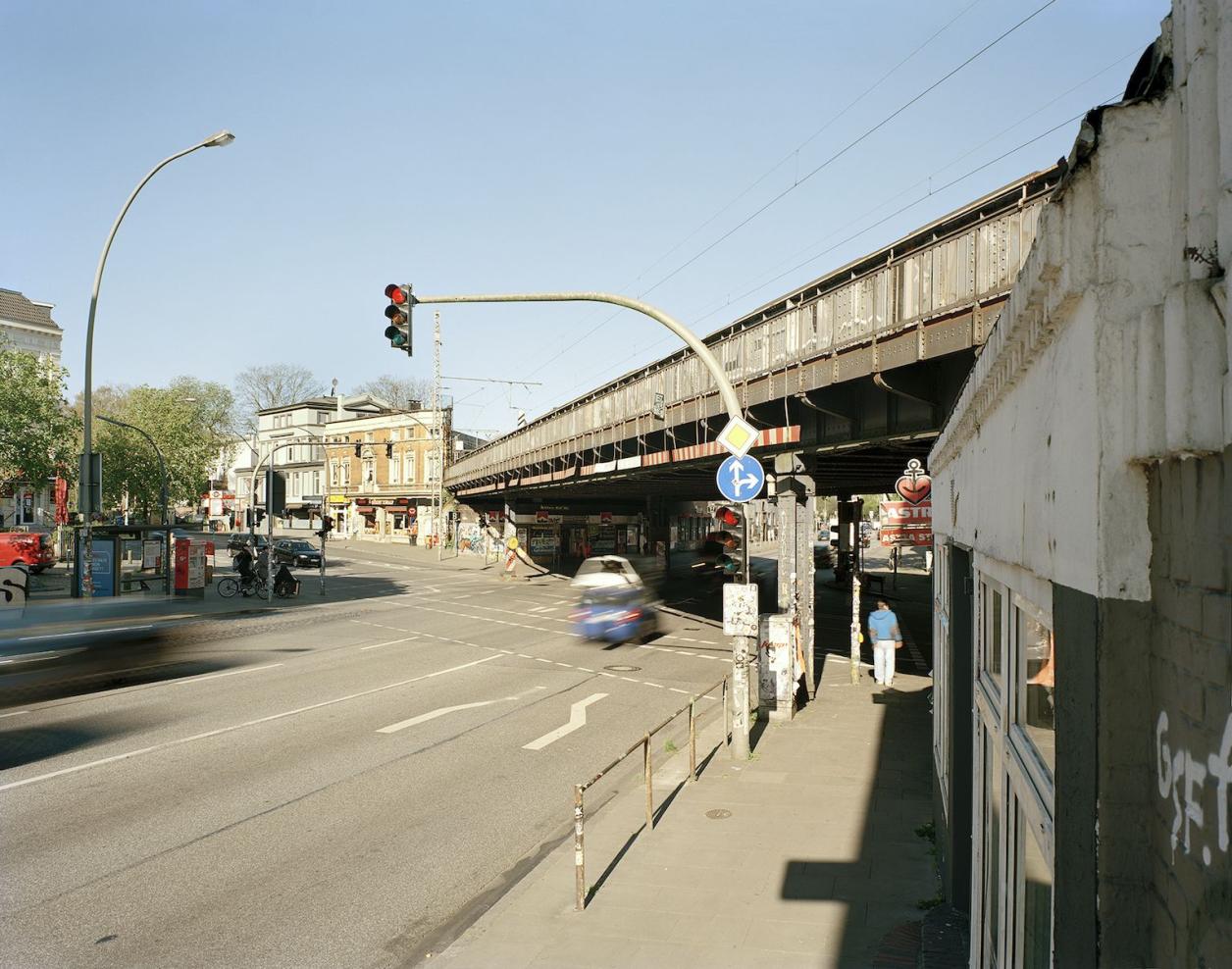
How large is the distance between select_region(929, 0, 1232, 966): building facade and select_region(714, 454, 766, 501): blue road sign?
10.0m

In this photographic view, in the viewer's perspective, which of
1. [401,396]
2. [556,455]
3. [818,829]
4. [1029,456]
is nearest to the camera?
[1029,456]

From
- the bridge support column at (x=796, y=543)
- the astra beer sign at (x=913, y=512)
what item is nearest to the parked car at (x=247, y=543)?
the bridge support column at (x=796, y=543)

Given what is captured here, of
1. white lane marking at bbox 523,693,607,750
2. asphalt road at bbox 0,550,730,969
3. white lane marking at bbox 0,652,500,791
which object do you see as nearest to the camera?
asphalt road at bbox 0,550,730,969

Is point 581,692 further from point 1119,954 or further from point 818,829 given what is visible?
point 1119,954

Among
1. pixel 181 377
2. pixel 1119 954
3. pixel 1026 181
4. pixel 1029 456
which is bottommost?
pixel 1119 954

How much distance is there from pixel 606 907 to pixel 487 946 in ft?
3.60

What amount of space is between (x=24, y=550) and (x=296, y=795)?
39.3 m

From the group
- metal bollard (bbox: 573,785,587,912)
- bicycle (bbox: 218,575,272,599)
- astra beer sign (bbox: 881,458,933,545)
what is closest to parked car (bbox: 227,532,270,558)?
bicycle (bbox: 218,575,272,599)

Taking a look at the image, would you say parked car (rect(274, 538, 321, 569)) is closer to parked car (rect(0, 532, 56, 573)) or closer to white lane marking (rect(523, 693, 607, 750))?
parked car (rect(0, 532, 56, 573))

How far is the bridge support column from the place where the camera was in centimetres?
1755

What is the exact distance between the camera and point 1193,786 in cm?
181

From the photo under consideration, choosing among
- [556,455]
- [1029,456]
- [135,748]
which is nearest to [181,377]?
[556,455]

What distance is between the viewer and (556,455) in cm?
3472

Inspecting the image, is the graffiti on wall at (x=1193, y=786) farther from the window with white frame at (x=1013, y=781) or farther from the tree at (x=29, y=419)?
the tree at (x=29, y=419)
